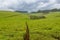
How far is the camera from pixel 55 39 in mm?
49219

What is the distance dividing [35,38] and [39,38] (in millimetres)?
1365

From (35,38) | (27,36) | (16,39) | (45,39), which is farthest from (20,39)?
(27,36)

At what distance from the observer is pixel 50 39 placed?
48906 millimetres

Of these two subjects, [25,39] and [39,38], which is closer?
[25,39]

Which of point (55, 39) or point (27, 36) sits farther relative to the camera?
point (55, 39)

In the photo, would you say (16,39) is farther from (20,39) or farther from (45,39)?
(45,39)

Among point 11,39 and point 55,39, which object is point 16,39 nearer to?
point 11,39

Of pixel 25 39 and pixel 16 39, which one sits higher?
pixel 25 39

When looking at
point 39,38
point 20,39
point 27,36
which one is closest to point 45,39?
point 39,38

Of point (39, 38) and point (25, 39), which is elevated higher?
point (25, 39)

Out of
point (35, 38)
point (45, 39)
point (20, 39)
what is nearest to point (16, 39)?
point (20, 39)

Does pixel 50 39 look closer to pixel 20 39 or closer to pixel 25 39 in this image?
pixel 20 39

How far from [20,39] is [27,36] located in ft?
129

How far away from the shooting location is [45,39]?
157 feet
